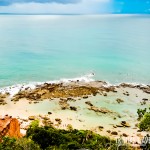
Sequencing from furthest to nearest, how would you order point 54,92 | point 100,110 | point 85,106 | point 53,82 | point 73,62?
point 73,62 < point 53,82 < point 54,92 < point 85,106 < point 100,110

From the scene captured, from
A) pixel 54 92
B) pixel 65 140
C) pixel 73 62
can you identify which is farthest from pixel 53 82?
pixel 65 140

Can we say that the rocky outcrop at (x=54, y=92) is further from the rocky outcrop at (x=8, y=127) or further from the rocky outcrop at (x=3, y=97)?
the rocky outcrop at (x=8, y=127)

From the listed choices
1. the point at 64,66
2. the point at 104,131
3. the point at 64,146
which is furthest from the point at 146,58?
the point at 64,146

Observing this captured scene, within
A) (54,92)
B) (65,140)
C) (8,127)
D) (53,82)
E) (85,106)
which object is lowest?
(53,82)

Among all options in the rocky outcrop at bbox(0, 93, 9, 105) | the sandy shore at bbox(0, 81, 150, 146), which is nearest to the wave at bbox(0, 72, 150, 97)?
the rocky outcrop at bbox(0, 93, 9, 105)

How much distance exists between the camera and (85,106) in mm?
46750

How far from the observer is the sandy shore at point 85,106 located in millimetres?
40188

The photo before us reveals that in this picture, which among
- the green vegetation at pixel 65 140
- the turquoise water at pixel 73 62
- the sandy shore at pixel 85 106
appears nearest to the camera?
the green vegetation at pixel 65 140

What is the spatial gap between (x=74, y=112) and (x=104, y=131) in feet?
23.3

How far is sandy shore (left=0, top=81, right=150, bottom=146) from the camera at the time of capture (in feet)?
132

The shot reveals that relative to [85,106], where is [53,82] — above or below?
below

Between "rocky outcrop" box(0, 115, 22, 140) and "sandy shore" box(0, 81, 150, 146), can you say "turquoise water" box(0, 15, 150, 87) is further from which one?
"rocky outcrop" box(0, 115, 22, 140)

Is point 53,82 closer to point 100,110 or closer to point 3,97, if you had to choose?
point 3,97

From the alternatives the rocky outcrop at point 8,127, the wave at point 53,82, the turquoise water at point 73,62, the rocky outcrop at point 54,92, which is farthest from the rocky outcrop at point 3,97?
the rocky outcrop at point 8,127
